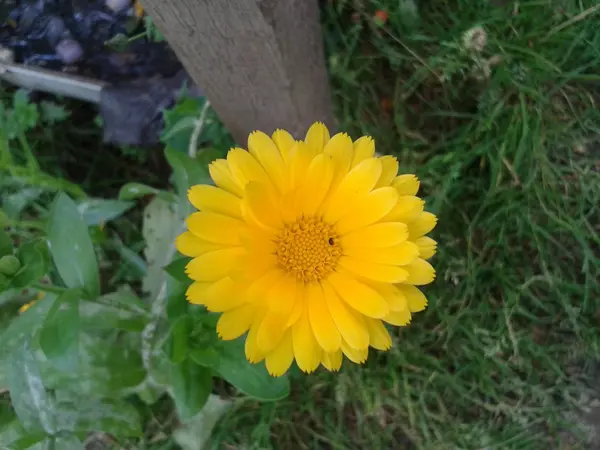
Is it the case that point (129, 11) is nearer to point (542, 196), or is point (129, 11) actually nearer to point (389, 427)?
point (542, 196)

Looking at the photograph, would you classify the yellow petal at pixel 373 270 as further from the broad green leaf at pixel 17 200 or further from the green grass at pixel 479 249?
the broad green leaf at pixel 17 200

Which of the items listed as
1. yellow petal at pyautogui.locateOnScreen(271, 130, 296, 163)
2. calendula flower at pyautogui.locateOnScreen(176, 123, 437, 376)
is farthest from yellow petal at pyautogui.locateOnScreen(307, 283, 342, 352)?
yellow petal at pyautogui.locateOnScreen(271, 130, 296, 163)

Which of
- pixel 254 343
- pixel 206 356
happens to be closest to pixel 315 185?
pixel 254 343

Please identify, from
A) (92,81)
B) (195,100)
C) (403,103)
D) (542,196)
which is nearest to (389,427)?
(542,196)

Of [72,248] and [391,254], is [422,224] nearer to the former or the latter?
[391,254]

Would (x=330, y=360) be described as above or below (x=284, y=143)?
below

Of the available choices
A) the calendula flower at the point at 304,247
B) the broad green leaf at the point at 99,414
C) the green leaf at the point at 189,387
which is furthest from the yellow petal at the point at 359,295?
the broad green leaf at the point at 99,414

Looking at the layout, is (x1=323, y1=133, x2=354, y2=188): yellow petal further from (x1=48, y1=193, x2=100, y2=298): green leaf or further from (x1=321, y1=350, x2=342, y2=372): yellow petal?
(x1=48, y1=193, x2=100, y2=298): green leaf

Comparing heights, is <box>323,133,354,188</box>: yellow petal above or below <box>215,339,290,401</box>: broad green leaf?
above
